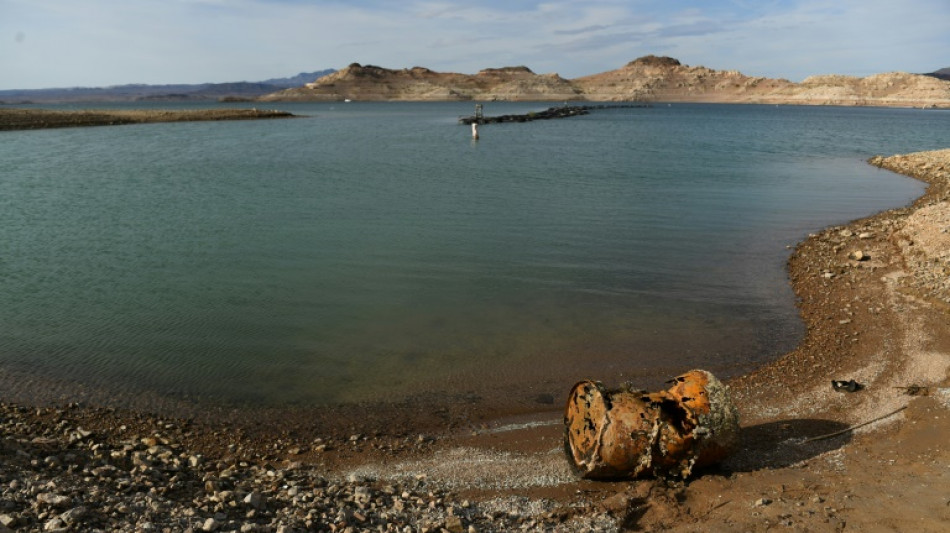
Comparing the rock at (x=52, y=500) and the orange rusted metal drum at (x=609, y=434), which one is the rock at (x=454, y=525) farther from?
the rock at (x=52, y=500)

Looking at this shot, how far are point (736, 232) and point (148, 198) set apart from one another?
81.7ft

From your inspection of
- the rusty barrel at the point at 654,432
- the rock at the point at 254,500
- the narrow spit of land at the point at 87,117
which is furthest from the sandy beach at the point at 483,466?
the narrow spit of land at the point at 87,117

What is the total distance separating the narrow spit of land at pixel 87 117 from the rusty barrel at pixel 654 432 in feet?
288

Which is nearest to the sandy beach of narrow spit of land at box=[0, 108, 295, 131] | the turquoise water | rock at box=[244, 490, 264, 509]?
rock at box=[244, 490, 264, 509]

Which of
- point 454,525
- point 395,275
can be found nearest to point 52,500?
point 454,525

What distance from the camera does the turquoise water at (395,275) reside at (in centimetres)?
1116

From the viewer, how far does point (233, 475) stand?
7273mm

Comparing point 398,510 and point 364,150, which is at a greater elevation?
point 364,150

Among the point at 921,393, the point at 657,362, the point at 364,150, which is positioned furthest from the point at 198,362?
the point at 364,150

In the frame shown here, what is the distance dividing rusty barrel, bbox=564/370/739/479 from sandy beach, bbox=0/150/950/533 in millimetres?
257

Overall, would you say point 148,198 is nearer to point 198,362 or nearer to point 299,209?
point 299,209

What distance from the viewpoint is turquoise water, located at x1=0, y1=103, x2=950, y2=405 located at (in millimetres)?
11164

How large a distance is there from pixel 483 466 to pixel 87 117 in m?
97.4

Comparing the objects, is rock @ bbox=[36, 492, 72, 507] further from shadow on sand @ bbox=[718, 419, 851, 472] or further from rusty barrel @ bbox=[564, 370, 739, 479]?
shadow on sand @ bbox=[718, 419, 851, 472]
